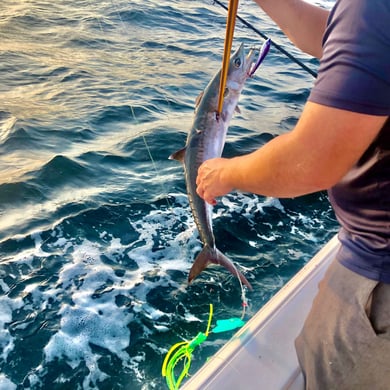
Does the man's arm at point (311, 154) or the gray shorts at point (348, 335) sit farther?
the gray shorts at point (348, 335)

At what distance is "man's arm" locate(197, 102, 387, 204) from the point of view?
3.50 feet

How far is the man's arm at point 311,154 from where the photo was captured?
3.50 feet

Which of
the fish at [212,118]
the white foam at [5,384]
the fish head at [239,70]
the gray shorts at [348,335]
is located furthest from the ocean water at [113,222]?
the fish head at [239,70]

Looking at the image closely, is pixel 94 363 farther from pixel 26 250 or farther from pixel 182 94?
pixel 182 94

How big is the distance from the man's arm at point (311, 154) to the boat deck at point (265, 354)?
873 millimetres

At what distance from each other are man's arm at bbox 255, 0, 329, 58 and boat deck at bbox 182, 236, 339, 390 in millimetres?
1175

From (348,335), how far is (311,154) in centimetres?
70

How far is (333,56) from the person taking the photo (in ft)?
3.46

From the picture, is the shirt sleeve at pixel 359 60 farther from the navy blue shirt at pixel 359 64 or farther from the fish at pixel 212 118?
the fish at pixel 212 118

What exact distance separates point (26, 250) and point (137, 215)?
1.00 meters

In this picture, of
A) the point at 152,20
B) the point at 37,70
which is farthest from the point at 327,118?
the point at 152,20

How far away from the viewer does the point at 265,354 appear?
202 cm

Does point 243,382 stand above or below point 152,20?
above

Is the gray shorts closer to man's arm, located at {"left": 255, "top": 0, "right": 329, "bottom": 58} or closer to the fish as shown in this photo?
the fish
